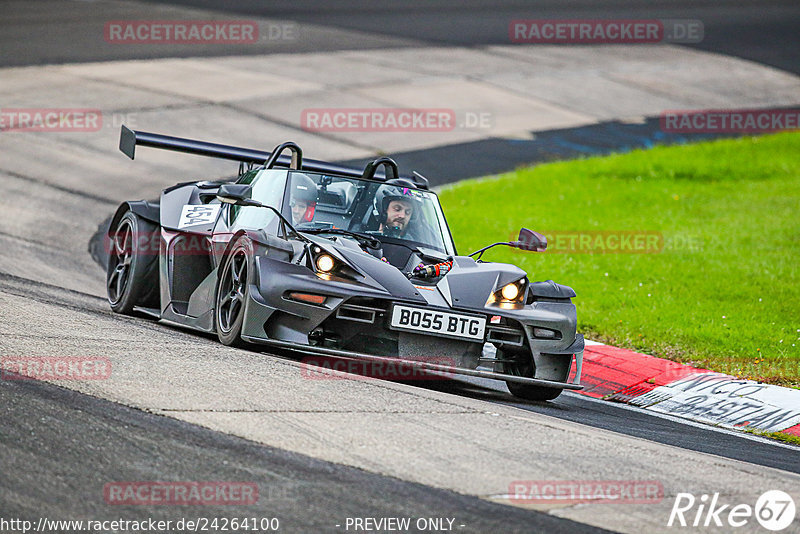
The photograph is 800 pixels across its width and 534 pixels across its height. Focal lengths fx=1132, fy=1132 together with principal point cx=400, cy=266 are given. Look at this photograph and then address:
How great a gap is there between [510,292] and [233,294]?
6.47 feet

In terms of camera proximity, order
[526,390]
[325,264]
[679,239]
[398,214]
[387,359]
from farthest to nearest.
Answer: [679,239] → [398,214] → [526,390] → [325,264] → [387,359]

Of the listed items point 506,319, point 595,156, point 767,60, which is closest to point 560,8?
point 767,60

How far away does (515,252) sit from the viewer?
50.3 ft

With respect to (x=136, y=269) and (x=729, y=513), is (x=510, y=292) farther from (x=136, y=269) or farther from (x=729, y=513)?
(x=136, y=269)

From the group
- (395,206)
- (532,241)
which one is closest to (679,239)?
(532,241)

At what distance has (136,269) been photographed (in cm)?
991

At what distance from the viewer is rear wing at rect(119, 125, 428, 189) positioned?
961 centimetres

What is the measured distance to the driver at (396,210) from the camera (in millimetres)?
8805

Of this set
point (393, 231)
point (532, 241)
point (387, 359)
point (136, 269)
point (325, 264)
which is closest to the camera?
point (387, 359)

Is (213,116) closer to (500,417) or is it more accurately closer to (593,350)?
(593,350)

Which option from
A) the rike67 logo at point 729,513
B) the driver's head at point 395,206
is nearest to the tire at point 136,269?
the driver's head at point 395,206

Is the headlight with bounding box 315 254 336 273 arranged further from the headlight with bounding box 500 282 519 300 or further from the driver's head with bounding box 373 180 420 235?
the headlight with bounding box 500 282 519 300

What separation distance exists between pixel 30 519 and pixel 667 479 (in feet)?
10.1

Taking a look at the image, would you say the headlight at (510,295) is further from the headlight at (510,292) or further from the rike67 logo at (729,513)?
the rike67 logo at (729,513)
